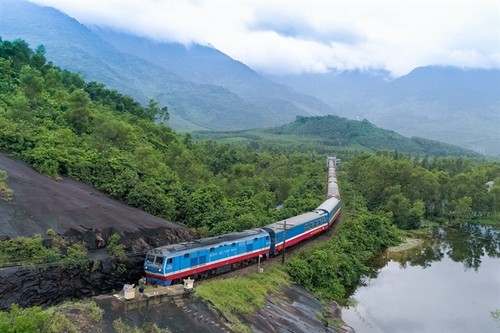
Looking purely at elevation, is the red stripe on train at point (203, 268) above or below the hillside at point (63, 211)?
below

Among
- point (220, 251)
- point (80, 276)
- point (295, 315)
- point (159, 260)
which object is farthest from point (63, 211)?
point (295, 315)

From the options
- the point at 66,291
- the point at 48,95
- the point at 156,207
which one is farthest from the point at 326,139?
the point at 66,291

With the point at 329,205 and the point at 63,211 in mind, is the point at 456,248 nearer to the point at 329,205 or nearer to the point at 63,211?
the point at 329,205

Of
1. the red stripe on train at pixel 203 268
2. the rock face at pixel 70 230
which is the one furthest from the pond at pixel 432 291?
the rock face at pixel 70 230

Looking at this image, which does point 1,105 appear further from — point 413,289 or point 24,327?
point 413,289

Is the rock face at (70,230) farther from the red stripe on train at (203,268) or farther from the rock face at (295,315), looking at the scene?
the rock face at (295,315)

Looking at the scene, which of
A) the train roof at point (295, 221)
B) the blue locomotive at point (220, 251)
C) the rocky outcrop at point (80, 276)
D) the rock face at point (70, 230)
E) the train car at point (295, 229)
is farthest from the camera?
the train roof at point (295, 221)
